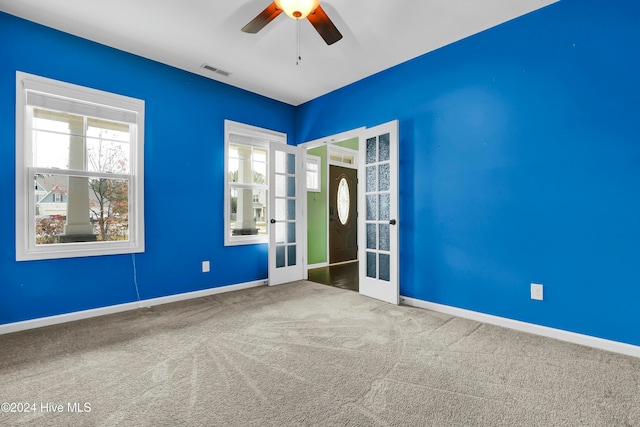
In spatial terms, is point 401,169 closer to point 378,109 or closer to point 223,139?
point 378,109

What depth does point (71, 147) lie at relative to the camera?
3.05 meters

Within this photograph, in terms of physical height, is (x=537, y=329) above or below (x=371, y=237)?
below

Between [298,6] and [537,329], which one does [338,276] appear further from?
[298,6]

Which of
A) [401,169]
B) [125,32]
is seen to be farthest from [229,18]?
[401,169]

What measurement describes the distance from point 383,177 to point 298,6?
83.1 inches

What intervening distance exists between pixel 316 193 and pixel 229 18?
3.53 metres

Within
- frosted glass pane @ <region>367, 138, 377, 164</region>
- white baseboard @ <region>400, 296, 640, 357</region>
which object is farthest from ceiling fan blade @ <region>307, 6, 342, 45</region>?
white baseboard @ <region>400, 296, 640, 357</region>

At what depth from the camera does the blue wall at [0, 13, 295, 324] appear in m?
2.67

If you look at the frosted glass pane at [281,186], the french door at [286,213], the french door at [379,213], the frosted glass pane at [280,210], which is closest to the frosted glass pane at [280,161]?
the french door at [286,213]

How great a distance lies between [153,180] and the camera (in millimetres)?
3451

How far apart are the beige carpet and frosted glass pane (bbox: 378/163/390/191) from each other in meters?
1.54

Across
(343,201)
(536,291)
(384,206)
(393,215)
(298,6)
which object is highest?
(298,6)

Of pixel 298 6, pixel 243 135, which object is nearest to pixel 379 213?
pixel 243 135

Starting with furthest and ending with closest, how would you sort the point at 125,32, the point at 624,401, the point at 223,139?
the point at 223,139 → the point at 125,32 → the point at 624,401
